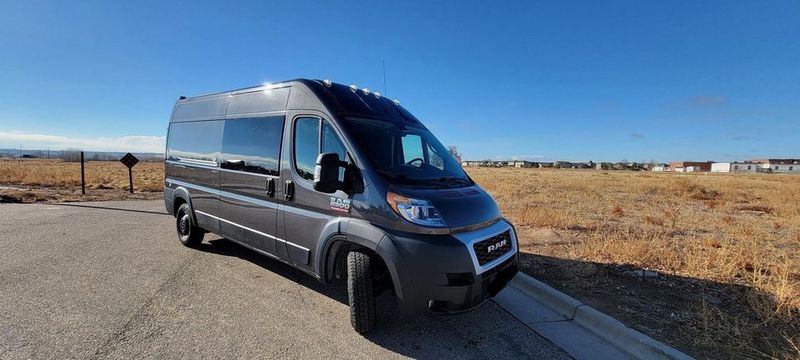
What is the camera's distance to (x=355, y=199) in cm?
349

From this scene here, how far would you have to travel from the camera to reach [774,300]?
3.84m

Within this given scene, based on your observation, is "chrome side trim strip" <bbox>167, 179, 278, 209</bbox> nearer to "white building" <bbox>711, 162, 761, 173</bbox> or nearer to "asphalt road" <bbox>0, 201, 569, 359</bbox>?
"asphalt road" <bbox>0, 201, 569, 359</bbox>

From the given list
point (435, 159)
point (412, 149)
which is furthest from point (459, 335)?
point (412, 149)

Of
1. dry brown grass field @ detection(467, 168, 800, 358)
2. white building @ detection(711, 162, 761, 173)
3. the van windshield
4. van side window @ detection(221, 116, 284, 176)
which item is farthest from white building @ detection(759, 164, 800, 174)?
van side window @ detection(221, 116, 284, 176)

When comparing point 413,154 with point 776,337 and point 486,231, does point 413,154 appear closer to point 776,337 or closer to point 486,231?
point 486,231

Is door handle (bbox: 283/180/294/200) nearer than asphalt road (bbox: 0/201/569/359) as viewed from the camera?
No

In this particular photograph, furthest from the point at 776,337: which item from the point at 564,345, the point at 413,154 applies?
the point at 413,154

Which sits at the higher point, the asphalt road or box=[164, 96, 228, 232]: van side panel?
box=[164, 96, 228, 232]: van side panel

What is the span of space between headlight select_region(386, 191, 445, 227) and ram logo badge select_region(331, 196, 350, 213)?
1.67 feet

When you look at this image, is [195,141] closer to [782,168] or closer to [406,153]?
[406,153]

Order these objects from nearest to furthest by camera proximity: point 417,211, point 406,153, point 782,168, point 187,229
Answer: point 417,211, point 406,153, point 187,229, point 782,168

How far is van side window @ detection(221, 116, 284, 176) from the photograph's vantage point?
4371mm

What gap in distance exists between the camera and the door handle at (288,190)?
408cm

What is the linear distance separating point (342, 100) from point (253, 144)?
141 centimetres
